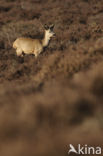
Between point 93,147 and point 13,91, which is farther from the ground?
Result: point 13,91

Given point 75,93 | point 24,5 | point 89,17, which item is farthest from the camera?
point 24,5

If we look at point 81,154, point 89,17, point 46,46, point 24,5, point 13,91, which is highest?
point 24,5

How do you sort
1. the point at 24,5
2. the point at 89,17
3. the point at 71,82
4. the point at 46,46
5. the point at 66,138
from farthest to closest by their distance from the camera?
1. the point at 24,5
2. the point at 89,17
3. the point at 46,46
4. the point at 71,82
5. the point at 66,138

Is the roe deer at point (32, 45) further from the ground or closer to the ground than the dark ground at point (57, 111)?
further from the ground

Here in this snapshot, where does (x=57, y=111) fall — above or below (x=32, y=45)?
below

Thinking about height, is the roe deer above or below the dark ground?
above

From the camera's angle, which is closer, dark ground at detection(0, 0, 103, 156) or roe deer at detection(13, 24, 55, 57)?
dark ground at detection(0, 0, 103, 156)

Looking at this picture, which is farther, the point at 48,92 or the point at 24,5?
the point at 24,5

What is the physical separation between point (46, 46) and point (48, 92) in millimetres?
8055

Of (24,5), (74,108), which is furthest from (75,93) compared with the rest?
(24,5)

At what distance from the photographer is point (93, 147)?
3793 mm

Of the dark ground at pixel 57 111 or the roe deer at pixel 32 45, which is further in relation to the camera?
the roe deer at pixel 32 45

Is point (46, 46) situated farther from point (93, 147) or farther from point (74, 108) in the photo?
point (93, 147)

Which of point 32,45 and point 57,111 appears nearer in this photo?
point 57,111
